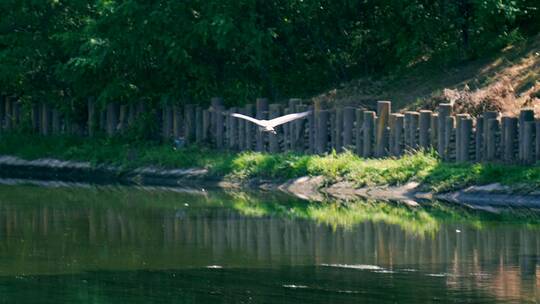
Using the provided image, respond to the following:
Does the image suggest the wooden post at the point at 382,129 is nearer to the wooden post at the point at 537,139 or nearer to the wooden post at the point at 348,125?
the wooden post at the point at 348,125

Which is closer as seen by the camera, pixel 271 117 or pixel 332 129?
pixel 332 129

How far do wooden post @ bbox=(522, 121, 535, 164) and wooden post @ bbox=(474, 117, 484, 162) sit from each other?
3.63 ft

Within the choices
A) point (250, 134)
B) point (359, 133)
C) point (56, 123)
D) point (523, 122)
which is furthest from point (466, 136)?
point (56, 123)

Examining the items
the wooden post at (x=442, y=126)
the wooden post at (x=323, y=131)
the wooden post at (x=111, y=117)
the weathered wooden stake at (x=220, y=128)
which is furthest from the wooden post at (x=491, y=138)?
the wooden post at (x=111, y=117)

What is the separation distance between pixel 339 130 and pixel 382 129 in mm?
1384

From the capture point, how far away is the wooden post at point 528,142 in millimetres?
26906

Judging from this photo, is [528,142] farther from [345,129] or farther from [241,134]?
[241,134]

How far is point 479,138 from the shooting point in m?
28.0

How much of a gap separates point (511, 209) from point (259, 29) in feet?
35.3

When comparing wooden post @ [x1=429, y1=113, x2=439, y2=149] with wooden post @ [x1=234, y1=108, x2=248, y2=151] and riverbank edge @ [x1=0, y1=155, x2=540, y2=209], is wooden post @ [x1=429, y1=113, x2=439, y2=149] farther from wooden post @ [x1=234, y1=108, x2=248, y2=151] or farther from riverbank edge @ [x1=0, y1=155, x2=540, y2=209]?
wooden post @ [x1=234, y1=108, x2=248, y2=151]

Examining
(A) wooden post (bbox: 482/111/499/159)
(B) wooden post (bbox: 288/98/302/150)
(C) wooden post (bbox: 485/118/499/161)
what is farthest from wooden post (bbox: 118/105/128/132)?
(C) wooden post (bbox: 485/118/499/161)

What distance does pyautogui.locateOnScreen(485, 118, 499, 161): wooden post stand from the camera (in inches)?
1088

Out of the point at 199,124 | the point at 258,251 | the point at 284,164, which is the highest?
the point at 199,124

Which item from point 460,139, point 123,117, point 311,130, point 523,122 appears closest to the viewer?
point 523,122
